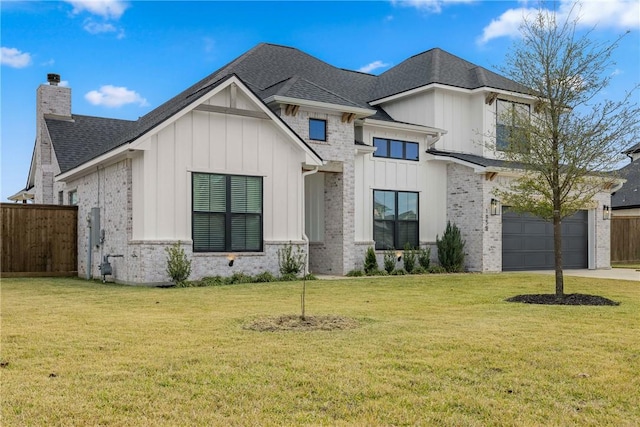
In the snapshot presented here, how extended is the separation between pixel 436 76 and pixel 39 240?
14450mm

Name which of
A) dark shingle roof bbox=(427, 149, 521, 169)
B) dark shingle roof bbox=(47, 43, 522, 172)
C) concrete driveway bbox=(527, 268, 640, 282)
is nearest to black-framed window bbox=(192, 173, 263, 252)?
dark shingle roof bbox=(47, 43, 522, 172)

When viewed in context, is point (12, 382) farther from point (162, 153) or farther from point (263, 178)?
point (263, 178)

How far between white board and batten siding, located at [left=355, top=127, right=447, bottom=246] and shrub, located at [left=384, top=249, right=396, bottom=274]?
782 millimetres

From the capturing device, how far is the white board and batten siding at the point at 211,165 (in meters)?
14.4

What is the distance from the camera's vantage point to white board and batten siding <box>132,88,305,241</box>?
566 inches

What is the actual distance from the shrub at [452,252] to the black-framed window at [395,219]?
1.00 metres

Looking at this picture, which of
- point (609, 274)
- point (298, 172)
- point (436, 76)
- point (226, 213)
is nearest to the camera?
point (226, 213)

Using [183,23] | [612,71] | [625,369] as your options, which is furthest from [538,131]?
[183,23]

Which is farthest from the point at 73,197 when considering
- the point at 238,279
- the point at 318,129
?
the point at 318,129

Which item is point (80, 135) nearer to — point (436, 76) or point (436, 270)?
point (436, 76)

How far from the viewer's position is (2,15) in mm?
11719

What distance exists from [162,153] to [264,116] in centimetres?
295

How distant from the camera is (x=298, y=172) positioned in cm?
1661

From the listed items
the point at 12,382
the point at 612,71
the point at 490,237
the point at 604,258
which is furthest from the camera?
the point at 604,258
